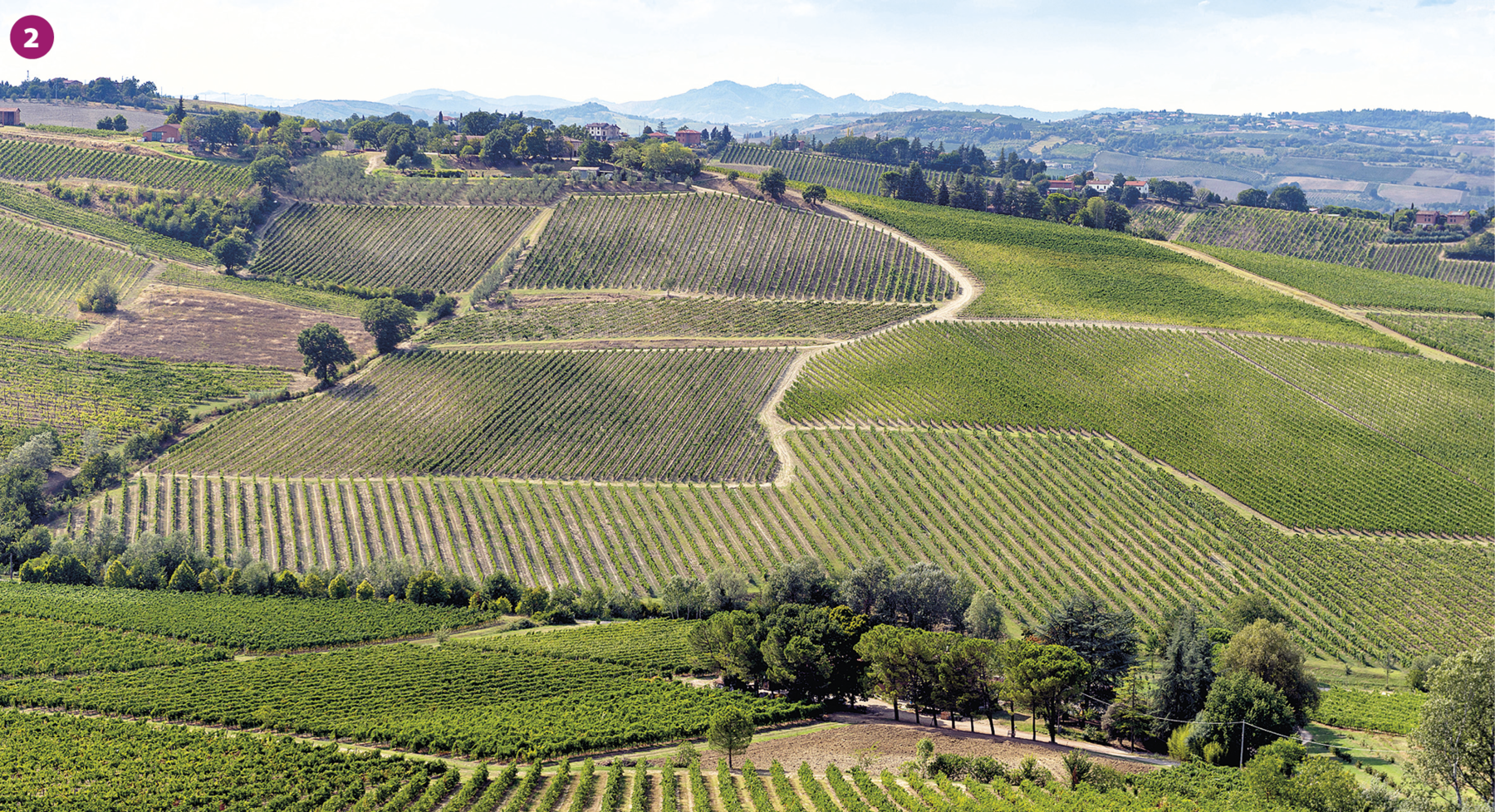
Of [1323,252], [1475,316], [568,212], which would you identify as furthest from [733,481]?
[1323,252]

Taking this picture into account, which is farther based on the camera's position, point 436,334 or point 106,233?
point 106,233

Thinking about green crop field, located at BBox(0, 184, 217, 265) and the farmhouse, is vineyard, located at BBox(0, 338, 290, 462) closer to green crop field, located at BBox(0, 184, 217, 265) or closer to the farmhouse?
green crop field, located at BBox(0, 184, 217, 265)

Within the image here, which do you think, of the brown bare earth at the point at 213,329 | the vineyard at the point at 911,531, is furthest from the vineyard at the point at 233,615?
the brown bare earth at the point at 213,329

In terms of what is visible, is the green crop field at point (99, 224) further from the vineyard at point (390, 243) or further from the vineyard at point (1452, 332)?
the vineyard at point (1452, 332)

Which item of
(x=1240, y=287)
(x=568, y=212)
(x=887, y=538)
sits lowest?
(x=887, y=538)

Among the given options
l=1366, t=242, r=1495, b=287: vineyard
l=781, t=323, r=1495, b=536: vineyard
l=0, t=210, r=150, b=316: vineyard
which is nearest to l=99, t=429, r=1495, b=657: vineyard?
l=781, t=323, r=1495, b=536: vineyard

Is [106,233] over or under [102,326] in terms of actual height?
over

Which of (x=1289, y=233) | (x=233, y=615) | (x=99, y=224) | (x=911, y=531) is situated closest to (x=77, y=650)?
(x=233, y=615)

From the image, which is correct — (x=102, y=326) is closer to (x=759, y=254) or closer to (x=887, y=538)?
(x=759, y=254)
